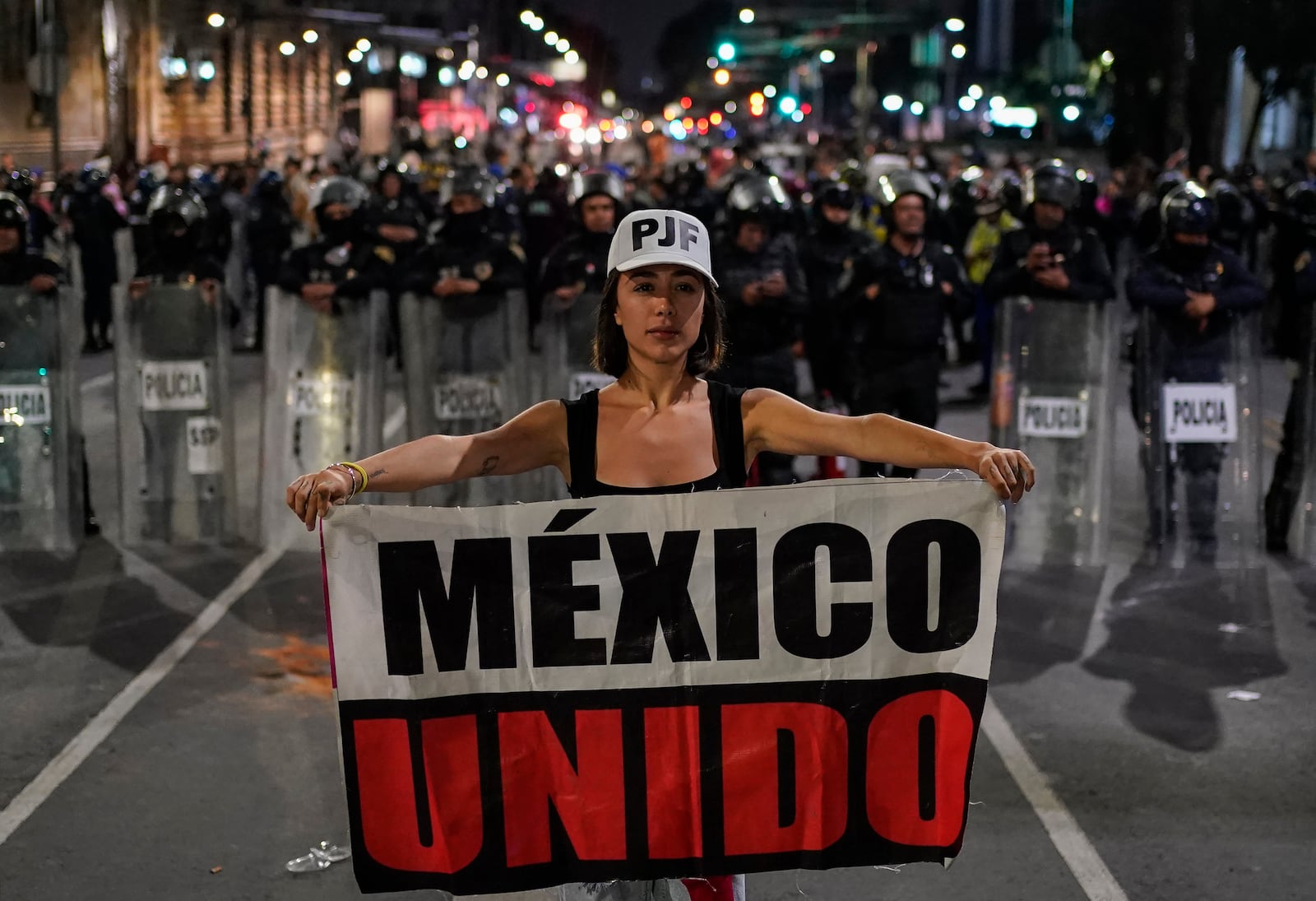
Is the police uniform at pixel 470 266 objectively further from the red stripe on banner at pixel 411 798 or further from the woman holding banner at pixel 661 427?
the red stripe on banner at pixel 411 798

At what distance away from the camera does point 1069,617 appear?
336 inches

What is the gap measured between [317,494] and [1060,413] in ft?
23.2

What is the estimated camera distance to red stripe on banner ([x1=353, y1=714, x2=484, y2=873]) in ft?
12.3

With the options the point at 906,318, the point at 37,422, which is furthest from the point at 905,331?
the point at 37,422

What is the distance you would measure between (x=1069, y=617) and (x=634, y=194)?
37.6ft

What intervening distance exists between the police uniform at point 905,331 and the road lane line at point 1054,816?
110 inches

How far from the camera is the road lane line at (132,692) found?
5931 mm

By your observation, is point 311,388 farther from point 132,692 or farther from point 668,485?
point 668,485

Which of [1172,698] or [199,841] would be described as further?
[1172,698]

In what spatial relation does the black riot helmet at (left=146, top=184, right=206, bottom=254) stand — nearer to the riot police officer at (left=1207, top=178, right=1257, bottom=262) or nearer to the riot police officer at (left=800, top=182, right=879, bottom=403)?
the riot police officer at (left=800, top=182, right=879, bottom=403)

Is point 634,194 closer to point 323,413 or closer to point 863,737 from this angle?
point 323,413

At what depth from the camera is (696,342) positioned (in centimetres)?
404

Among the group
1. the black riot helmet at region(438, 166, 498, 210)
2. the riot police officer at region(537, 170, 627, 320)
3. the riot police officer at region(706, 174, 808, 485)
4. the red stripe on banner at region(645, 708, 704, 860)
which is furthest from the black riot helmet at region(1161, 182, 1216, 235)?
the red stripe on banner at region(645, 708, 704, 860)

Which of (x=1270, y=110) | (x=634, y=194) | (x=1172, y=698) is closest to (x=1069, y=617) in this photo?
(x=1172, y=698)
